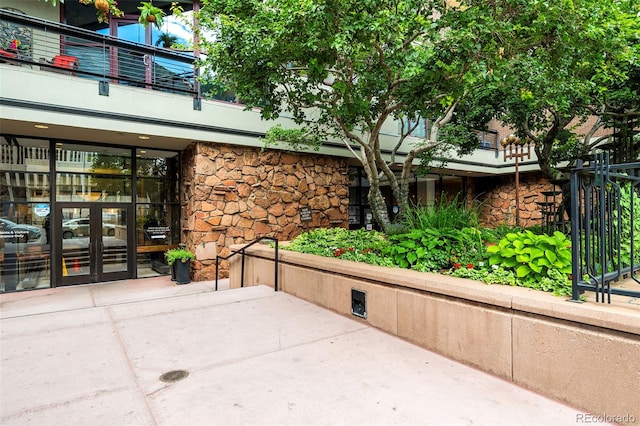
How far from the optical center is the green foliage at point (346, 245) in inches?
205

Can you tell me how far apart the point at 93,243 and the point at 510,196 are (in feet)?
54.4

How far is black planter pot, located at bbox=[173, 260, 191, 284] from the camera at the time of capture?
370 inches

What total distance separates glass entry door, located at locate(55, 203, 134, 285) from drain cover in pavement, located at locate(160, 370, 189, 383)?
7.81m

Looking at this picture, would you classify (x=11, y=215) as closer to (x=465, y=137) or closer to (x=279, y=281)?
(x=279, y=281)

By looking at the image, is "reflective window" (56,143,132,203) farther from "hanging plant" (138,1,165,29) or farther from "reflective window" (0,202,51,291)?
"hanging plant" (138,1,165,29)

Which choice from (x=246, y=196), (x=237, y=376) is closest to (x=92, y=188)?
(x=246, y=196)

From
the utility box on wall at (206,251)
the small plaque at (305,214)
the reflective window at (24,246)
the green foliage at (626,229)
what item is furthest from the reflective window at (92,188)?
the green foliage at (626,229)

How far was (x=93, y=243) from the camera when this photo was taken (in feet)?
30.6

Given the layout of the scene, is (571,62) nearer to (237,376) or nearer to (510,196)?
(237,376)

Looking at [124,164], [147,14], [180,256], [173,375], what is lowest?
[173,375]

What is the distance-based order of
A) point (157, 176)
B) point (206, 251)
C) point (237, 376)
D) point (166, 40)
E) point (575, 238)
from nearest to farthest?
point (575, 238) → point (237, 376) → point (206, 251) → point (157, 176) → point (166, 40)

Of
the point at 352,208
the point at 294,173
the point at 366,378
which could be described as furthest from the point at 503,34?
the point at 352,208

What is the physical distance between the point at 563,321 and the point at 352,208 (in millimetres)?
10198

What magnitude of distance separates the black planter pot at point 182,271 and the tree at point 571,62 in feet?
27.1
